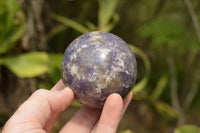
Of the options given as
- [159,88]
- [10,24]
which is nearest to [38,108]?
[10,24]

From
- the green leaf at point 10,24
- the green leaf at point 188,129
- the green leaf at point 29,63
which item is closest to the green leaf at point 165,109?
the green leaf at point 188,129

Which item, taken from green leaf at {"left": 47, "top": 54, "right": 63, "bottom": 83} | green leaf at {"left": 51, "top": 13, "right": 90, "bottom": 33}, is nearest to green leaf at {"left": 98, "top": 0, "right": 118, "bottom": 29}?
green leaf at {"left": 51, "top": 13, "right": 90, "bottom": 33}

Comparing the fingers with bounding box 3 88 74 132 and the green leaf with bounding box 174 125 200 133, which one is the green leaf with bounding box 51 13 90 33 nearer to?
the green leaf with bounding box 174 125 200 133

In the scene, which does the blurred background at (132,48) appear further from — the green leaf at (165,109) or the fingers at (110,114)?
the fingers at (110,114)

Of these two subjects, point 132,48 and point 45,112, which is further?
point 132,48

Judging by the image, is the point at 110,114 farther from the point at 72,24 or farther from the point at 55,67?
the point at 72,24

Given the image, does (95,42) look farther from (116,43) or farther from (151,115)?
(151,115)
